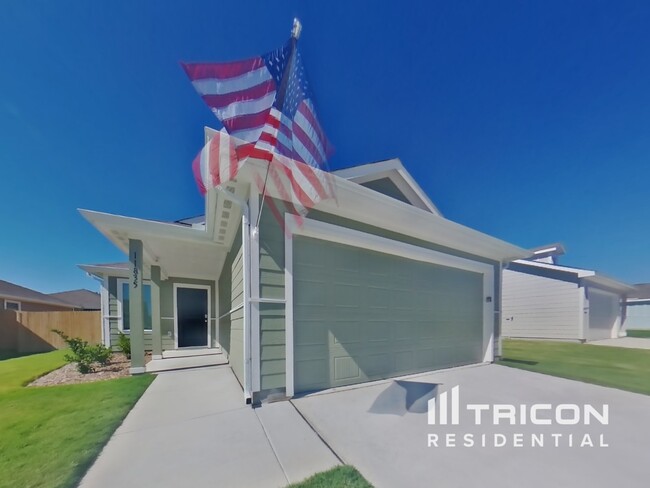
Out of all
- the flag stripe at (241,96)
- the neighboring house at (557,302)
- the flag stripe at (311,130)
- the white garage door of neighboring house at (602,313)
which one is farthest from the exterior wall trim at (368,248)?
the white garage door of neighboring house at (602,313)

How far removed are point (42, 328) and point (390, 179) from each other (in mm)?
14757

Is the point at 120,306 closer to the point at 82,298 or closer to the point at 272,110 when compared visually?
the point at 272,110

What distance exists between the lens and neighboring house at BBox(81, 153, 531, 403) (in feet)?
11.9

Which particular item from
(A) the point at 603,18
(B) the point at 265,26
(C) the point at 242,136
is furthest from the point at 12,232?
(A) the point at 603,18

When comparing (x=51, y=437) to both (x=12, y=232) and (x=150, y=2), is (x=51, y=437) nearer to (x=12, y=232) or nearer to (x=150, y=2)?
(x=150, y=2)

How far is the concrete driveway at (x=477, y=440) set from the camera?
2.03 m

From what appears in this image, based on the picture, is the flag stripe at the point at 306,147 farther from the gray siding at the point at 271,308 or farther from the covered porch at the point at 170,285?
the covered porch at the point at 170,285

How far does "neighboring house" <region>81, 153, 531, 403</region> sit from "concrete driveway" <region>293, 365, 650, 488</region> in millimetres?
712

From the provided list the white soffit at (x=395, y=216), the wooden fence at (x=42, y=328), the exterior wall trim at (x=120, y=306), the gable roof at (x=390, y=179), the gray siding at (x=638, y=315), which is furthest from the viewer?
the gray siding at (x=638, y=315)

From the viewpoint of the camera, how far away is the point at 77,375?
543 centimetres

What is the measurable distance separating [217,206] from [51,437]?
327 cm

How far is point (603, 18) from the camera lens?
5.34 m

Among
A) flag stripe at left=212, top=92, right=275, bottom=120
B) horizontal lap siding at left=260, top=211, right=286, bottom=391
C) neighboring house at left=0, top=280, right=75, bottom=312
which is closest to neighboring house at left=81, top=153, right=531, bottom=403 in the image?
horizontal lap siding at left=260, top=211, right=286, bottom=391

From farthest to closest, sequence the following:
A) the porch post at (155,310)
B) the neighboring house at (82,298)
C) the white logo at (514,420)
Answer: the neighboring house at (82,298), the porch post at (155,310), the white logo at (514,420)
